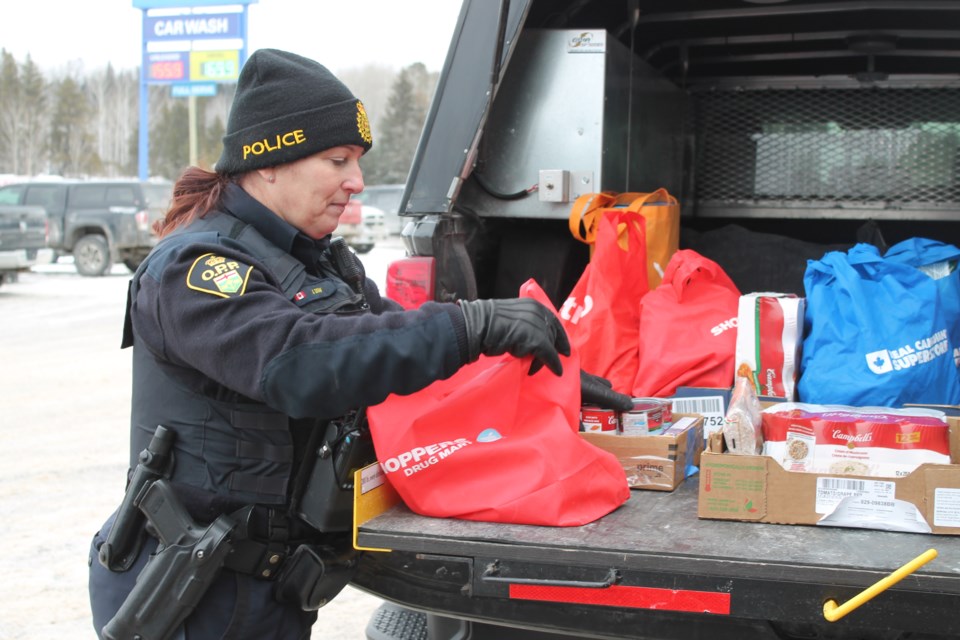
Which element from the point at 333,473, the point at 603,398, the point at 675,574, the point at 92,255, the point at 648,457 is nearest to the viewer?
the point at 675,574

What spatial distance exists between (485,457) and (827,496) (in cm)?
68

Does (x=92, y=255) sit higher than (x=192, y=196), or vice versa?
(x=192, y=196)

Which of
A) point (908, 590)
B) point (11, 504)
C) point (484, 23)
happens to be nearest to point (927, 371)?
point (908, 590)

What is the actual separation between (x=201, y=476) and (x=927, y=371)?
2.04 metres

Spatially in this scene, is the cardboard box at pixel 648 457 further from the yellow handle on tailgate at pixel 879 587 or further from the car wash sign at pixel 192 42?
the car wash sign at pixel 192 42

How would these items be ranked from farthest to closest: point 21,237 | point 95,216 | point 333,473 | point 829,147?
point 95,216 < point 21,237 < point 829,147 < point 333,473

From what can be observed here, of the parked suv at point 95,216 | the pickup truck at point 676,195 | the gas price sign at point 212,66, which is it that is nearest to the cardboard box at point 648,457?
the pickup truck at point 676,195

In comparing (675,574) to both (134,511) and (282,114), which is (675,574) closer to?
(134,511)

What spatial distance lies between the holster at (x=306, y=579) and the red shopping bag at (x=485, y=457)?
0.70 feet

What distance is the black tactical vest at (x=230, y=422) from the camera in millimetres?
2064

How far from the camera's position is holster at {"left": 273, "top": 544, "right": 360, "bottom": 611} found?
2.13 m

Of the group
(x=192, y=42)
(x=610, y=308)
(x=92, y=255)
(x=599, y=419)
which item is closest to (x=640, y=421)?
(x=599, y=419)

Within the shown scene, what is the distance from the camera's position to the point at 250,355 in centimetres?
188

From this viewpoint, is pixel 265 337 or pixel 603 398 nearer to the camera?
pixel 265 337
